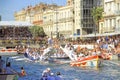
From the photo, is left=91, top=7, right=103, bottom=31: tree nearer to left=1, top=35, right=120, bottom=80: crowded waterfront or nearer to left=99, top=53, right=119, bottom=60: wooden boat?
left=1, top=35, right=120, bottom=80: crowded waterfront

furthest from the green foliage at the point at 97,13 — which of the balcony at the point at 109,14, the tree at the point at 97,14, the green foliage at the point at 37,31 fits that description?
the green foliage at the point at 37,31

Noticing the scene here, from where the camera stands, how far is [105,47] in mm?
69250

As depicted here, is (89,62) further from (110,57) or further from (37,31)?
(37,31)

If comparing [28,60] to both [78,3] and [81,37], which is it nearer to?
[81,37]

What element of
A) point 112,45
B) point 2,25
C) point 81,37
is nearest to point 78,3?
point 81,37

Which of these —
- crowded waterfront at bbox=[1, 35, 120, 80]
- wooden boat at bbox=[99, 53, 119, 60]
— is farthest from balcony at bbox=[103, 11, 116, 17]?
wooden boat at bbox=[99, 53, 119, 60]

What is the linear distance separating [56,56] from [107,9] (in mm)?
38428

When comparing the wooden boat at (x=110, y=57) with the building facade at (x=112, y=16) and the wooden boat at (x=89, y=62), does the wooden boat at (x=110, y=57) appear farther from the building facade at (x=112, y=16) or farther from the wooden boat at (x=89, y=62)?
the building facade at (x=112, y=16)

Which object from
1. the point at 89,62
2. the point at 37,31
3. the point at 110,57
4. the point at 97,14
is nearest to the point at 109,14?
the point at 97,14

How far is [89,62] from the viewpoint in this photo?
53344mm

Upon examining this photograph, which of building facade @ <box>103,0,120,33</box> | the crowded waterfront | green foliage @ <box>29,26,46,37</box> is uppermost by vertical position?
building facade @ <box>103,0,120,33</box>

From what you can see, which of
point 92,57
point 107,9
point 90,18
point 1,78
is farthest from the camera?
point 90,18

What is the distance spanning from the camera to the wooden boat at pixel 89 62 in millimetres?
52412

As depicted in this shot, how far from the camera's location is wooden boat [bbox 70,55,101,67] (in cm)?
5241
